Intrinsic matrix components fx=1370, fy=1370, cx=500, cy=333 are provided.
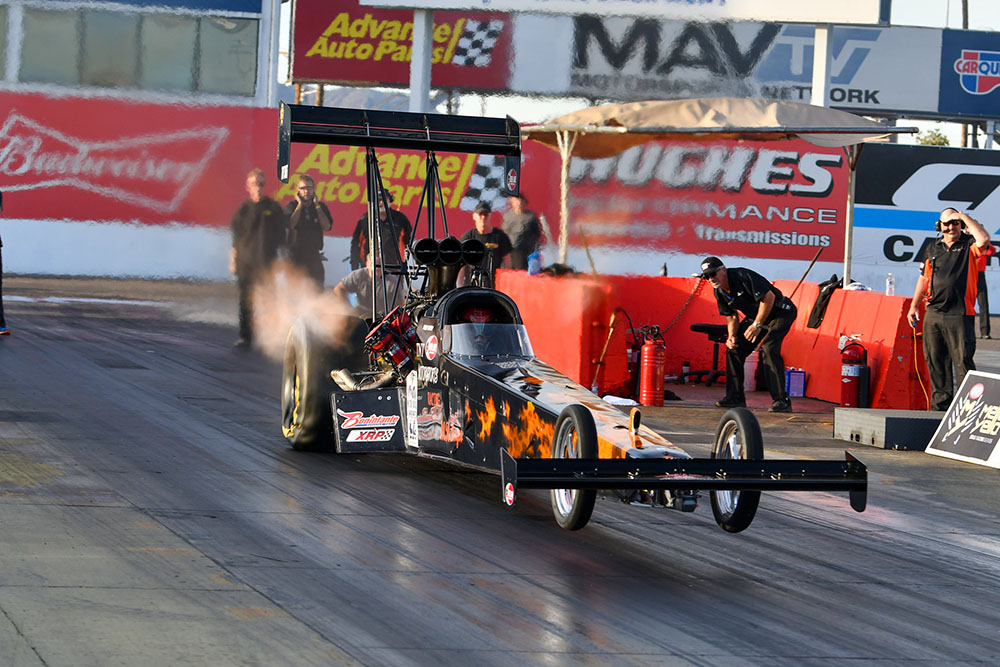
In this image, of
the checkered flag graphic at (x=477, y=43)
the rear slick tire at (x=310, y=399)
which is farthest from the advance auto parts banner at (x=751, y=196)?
the checkered flag graphic at (x=477, y=43)

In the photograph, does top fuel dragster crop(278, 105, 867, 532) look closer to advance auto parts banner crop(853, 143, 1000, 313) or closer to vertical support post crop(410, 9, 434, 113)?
vertical support post crop(410, 9, 434, 113)

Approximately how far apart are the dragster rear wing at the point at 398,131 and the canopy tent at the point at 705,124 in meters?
4.99

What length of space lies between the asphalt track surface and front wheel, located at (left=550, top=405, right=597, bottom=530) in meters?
0.19

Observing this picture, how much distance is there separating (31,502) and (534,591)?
116 inches

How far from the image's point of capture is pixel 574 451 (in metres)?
6.69

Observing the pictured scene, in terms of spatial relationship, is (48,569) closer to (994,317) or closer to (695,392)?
(695,392)

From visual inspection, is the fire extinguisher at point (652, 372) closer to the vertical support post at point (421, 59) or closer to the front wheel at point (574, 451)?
the front wheel at point (574, 451)

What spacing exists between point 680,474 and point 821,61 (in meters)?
19.6

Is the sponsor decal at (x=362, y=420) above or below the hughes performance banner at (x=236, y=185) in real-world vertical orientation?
below

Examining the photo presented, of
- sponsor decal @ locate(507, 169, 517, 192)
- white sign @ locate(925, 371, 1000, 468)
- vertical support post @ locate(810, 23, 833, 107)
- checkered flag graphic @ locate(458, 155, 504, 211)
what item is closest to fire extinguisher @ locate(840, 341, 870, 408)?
white sign @ locate(925, 371, 1000, 468)

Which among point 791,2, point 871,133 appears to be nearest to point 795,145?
point 791,2

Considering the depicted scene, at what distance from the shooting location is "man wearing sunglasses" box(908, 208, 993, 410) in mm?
12281

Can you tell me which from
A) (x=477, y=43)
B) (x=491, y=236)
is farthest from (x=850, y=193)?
(x=477, y=43)

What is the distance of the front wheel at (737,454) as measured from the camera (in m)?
6.75
